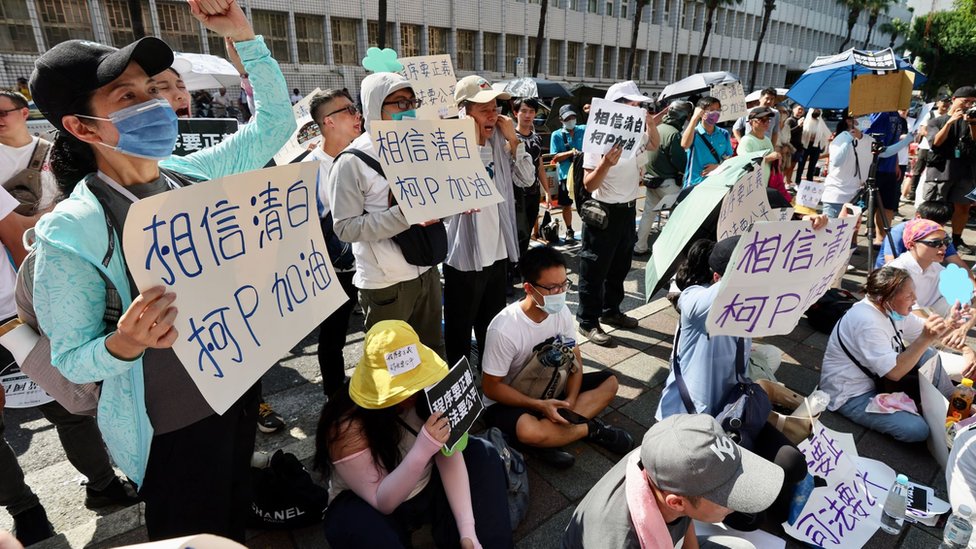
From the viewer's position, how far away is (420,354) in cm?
215

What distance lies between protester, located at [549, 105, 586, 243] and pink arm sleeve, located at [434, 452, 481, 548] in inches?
204

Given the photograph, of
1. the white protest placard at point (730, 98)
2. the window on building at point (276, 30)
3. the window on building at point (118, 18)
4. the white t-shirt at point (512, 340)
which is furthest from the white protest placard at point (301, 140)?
the window on building at point (276, 30)

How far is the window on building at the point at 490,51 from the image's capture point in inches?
1193

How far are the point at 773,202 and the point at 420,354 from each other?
350cm

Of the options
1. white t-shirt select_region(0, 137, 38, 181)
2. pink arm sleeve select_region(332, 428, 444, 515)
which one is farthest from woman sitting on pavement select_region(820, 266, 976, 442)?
white t-shirt select_region(0, 137, 38, 181)

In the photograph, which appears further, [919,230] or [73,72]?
[919,230]

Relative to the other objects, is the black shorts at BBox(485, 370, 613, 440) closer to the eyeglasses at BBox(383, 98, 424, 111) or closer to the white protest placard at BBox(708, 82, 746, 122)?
the eyeglasses at BBox(383, 98, 424, 111)

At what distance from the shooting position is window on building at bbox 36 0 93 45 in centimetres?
1862

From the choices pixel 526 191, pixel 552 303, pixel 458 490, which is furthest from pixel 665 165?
pixel 458 490

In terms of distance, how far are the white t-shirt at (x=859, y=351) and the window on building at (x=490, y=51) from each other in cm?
3002

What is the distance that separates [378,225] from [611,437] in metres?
1.70

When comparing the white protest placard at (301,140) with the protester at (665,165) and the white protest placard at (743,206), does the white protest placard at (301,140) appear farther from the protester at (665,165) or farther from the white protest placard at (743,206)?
the protester at (665,165)

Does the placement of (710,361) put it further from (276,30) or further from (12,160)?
(276,30)

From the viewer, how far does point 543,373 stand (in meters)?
2.90
